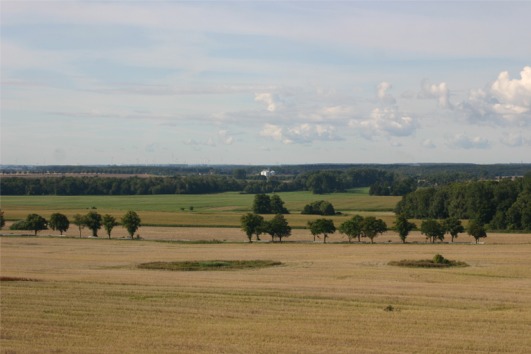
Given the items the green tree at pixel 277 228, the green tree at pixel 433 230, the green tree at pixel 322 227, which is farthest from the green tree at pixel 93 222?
the green tree at pixel 433 230

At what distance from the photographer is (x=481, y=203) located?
143 metres

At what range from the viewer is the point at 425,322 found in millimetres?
36406

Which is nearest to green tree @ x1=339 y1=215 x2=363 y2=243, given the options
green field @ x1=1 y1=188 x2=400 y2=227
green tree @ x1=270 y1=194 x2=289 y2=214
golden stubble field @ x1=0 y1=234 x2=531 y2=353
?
green field @ x1=1 y1=188 x2=400 y2=227

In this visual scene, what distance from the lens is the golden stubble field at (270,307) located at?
31.2 meters

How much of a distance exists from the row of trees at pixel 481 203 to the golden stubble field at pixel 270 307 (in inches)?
2301

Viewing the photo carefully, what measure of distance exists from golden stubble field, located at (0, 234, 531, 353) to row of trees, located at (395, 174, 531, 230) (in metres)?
58.4

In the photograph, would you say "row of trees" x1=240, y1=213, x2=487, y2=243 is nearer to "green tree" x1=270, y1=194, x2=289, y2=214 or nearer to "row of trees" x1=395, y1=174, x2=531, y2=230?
"row of trees" x1=395, y1=174, x2=531, y2=230

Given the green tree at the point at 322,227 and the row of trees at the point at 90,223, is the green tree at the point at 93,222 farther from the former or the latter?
the green tree at the point at 322,227

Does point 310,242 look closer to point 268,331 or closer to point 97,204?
point 268,331

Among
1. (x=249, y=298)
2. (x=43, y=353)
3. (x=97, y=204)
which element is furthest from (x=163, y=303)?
(x=97, y=204)

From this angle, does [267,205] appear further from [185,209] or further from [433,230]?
[433,230]

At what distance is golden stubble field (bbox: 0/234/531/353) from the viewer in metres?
31.2

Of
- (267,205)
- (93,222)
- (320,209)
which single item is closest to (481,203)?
(320,209)

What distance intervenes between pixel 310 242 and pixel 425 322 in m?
69.0
